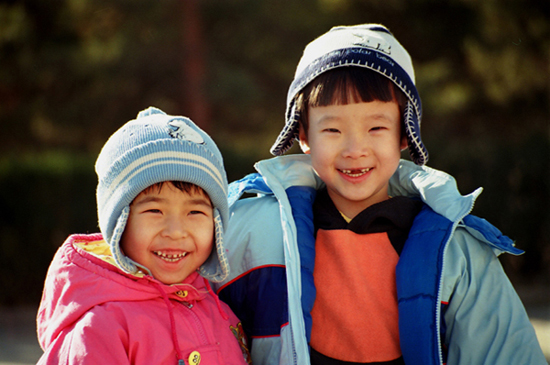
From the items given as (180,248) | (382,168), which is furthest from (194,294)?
(382,168)

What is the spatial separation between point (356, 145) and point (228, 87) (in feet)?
19.8

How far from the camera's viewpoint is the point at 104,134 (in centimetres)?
853

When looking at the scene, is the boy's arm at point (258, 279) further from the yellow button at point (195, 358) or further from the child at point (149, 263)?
the yellow button at point (195, 358)

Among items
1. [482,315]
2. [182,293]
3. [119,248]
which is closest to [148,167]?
[119,248]

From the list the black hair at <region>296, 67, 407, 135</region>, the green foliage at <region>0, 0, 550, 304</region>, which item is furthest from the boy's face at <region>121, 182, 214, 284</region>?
the green foliage at <region>0, 0, 550, 304</region>

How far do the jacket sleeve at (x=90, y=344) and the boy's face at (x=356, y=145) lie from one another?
109cm

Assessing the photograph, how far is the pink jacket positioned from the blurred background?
5.28 m

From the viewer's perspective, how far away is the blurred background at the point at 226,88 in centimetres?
718

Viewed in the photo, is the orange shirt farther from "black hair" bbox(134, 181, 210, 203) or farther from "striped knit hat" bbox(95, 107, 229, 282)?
"black hair" bbox(134, 181, 210, 203)

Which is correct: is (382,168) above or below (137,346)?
above

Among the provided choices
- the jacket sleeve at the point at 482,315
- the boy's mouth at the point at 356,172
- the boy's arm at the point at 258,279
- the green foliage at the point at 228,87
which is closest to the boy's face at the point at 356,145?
the boy's mouth at the point at 356,172

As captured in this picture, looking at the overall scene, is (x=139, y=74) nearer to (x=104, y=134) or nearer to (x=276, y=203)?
(x=104, y=134)

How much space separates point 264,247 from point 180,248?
0.43m

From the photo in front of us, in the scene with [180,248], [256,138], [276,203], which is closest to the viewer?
[180,248]
